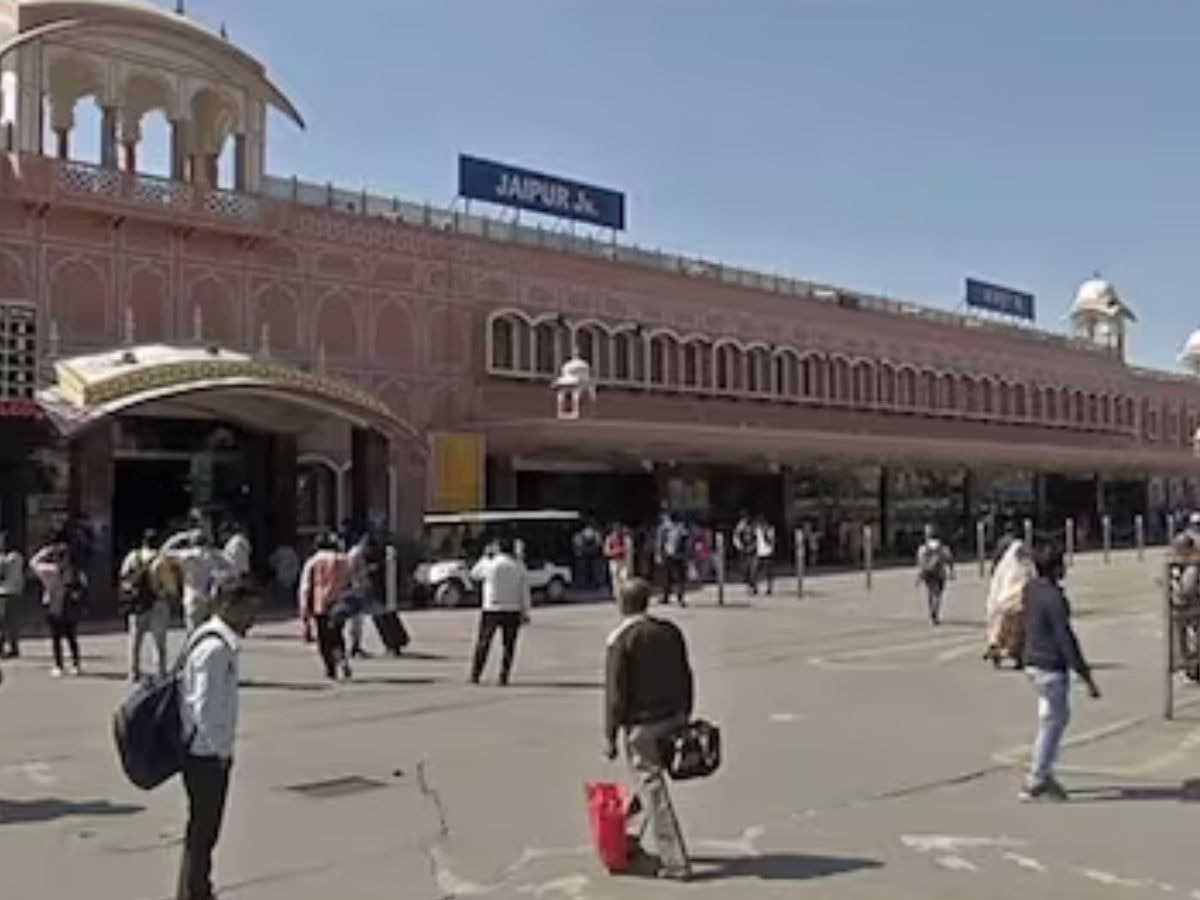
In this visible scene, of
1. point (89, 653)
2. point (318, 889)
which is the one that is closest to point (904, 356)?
point (89, 653)

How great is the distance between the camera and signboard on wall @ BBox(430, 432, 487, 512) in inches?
1551

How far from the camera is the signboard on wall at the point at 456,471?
129ft

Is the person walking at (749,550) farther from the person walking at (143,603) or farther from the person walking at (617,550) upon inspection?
the person walking at (143,603)

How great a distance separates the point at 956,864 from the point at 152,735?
13.5ft

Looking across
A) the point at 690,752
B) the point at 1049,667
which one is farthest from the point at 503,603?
Answer: the point at 690,752

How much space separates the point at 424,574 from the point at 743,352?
2065 cm

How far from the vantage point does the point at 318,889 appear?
835 cm

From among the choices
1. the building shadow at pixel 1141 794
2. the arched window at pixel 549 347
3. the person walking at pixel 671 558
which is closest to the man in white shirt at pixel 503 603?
the building shadow at pixel 1141 794

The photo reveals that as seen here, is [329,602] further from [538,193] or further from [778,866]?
[538,193]

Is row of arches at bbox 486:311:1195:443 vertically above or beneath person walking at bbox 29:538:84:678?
above

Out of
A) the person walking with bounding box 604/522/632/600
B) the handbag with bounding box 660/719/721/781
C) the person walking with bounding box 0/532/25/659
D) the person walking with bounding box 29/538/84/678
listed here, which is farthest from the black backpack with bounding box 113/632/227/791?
the person walking with bounding box 604/522/632/600

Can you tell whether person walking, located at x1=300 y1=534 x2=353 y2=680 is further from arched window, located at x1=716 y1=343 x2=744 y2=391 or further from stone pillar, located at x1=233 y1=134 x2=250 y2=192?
arched window, located at x1=716 y1=343 x2=744 y2=391

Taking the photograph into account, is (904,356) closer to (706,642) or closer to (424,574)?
(424,574)

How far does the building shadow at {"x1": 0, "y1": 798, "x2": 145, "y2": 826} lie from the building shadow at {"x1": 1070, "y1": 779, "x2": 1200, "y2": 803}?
588 cm
